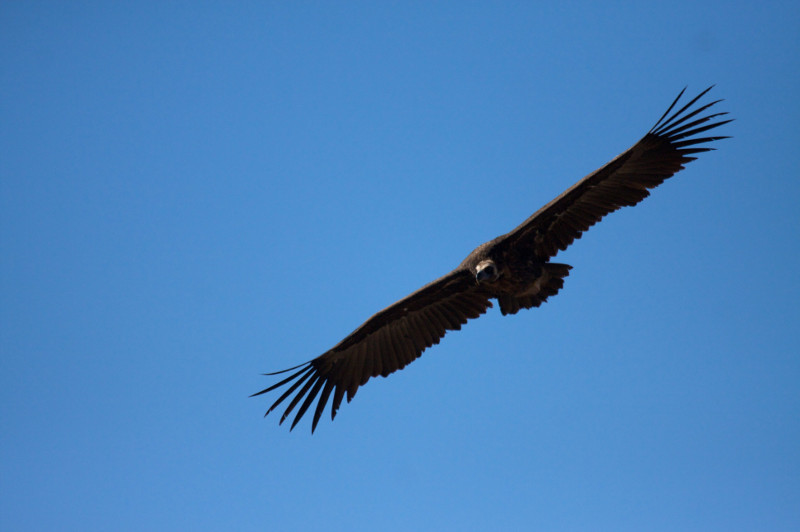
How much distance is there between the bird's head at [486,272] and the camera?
1304cm

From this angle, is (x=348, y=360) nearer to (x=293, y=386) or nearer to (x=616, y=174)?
(x=293, y=386)

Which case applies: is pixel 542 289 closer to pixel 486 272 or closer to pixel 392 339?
pixel 486 272

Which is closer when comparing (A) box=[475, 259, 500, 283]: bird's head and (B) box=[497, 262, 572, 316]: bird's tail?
(A) box=[475, 259, 500, 283]: bird's head

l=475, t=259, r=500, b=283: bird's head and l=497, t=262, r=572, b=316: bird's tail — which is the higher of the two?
l=475, t=259, r=500, b=283: bird's head

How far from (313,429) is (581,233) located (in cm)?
549

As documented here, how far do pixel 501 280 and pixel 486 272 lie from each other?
55cm

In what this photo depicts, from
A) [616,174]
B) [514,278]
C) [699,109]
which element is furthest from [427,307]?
[699,109]

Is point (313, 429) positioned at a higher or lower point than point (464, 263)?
lower

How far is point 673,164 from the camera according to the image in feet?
41.1

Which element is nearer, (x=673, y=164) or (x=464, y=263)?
(x=673, y=164)

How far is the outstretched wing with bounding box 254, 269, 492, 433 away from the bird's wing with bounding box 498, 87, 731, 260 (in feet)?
4.90

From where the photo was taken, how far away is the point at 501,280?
13.5 metres

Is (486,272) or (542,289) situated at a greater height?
(486,272)

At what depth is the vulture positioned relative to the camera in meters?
12.5
